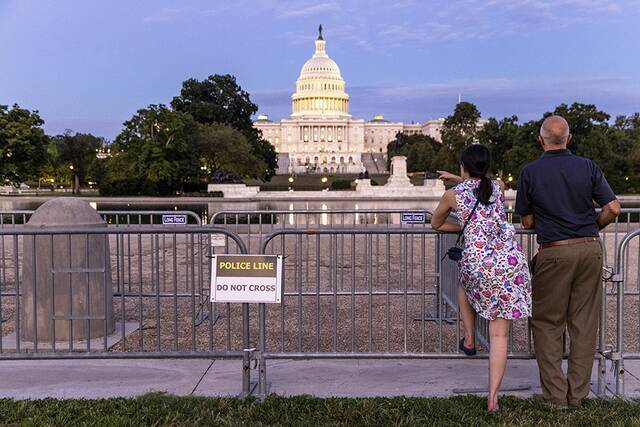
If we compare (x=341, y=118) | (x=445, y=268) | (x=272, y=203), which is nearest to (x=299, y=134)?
(x=341, y=118)

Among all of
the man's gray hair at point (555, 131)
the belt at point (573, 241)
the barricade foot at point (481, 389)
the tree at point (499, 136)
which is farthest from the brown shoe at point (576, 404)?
the tree at point (499, 136)

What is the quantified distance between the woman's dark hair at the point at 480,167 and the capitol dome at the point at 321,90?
14827cm

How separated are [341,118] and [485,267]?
149113mm

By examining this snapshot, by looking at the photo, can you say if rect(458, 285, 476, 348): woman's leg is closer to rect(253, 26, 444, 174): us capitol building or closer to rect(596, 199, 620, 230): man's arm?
rect(596, 199, 620, 230): man's arm

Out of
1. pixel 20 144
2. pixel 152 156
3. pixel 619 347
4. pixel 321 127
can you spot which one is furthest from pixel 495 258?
pixel 321 127

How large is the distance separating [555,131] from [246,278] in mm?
2658

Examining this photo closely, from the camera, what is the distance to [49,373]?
18.5 feet

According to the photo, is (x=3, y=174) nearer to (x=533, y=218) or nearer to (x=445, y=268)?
(x=445, y=268)

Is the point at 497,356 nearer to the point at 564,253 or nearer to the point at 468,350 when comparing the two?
the point at 468,350

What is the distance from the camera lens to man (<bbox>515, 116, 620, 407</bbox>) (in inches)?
182

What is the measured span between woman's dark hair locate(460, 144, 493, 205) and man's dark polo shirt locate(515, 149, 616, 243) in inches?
14.5

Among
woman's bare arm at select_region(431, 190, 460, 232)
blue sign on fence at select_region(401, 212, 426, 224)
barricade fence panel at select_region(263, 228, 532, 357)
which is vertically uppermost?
woman's bare arm at select_region(431, 190, 460, 232)

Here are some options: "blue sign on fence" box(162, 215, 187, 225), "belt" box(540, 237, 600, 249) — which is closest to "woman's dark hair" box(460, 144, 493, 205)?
"belt" box(540, 237, 600, 249)

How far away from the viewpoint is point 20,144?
43.1 m
